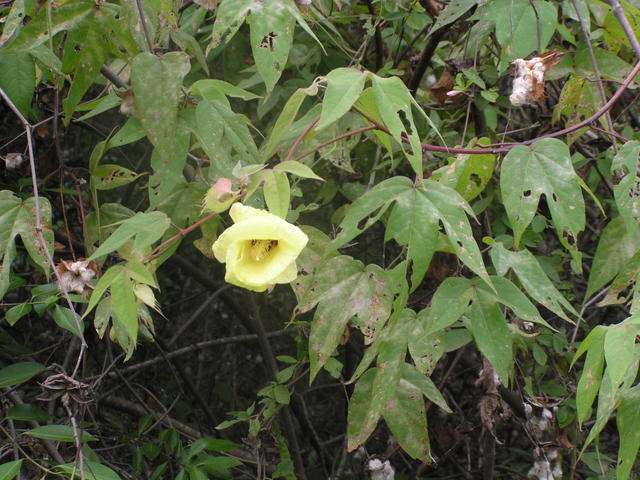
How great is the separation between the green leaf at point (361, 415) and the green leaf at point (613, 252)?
478 mm

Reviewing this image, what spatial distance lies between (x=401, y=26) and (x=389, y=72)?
28 cm

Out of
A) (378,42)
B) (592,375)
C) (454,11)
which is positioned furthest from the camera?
(378,42)

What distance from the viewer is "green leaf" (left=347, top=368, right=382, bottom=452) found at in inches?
46.4

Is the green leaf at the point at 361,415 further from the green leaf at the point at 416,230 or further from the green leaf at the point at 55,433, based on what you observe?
the green leaf at the point at 55,433

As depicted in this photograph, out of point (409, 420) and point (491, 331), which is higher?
point (491, 331)

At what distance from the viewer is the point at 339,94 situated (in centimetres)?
92

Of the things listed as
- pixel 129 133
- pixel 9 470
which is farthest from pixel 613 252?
pixel 9 470

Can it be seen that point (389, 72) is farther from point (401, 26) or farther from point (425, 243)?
point (425, 243)

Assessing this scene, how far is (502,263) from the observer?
1.19 metres

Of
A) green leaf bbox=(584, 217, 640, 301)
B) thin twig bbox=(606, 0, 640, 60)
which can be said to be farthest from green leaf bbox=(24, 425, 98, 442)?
thin twig bbox=(606, 0, 640, 60)

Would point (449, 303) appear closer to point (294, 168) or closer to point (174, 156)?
point (294, 168)

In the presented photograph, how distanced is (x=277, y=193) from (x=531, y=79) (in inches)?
24.0

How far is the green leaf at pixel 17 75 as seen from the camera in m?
1.30

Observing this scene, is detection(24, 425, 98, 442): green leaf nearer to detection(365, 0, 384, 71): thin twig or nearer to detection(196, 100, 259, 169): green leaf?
detection(196, 100, 259, 169): green leaf
